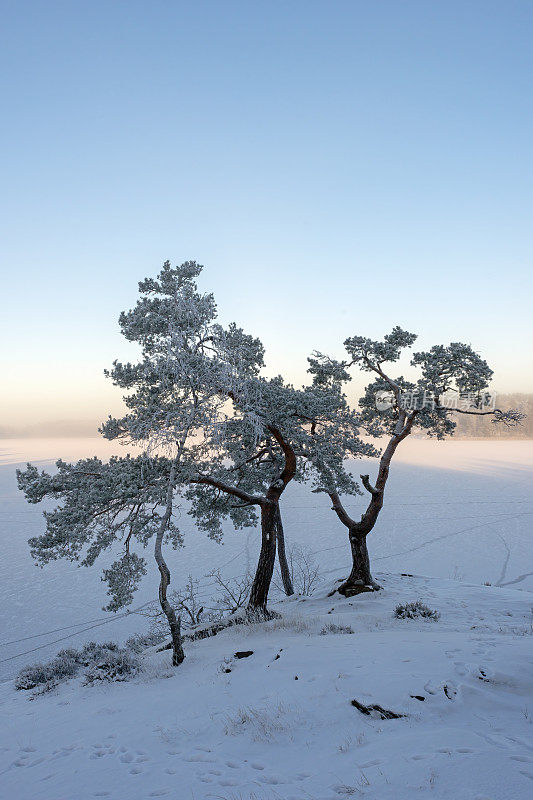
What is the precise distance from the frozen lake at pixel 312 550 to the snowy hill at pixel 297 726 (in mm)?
11771

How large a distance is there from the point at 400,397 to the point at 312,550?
18.7 meters

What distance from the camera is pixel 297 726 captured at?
574cm

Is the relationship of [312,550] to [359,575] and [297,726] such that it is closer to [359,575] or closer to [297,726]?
[359,575]

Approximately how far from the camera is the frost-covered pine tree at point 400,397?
53.1ft

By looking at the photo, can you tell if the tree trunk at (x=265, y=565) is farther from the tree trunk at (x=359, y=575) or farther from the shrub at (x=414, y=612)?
the tree trunk at (x=359, y=575)

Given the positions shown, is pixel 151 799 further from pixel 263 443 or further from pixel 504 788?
pixel 263 443

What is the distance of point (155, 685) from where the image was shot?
8617mm

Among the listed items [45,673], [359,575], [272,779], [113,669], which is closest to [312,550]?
[359,575]

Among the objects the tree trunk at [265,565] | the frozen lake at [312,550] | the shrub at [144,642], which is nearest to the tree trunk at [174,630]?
the tree trunk at [265,565]

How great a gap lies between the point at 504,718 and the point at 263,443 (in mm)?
11014

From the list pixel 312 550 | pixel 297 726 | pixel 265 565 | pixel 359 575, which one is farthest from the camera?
pixel 312 550

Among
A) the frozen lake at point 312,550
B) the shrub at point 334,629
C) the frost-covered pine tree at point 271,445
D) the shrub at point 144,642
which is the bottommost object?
the frozen lake at point 312,550

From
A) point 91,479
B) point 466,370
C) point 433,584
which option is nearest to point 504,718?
point 91,479

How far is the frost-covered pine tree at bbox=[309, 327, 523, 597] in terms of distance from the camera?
16188mm
